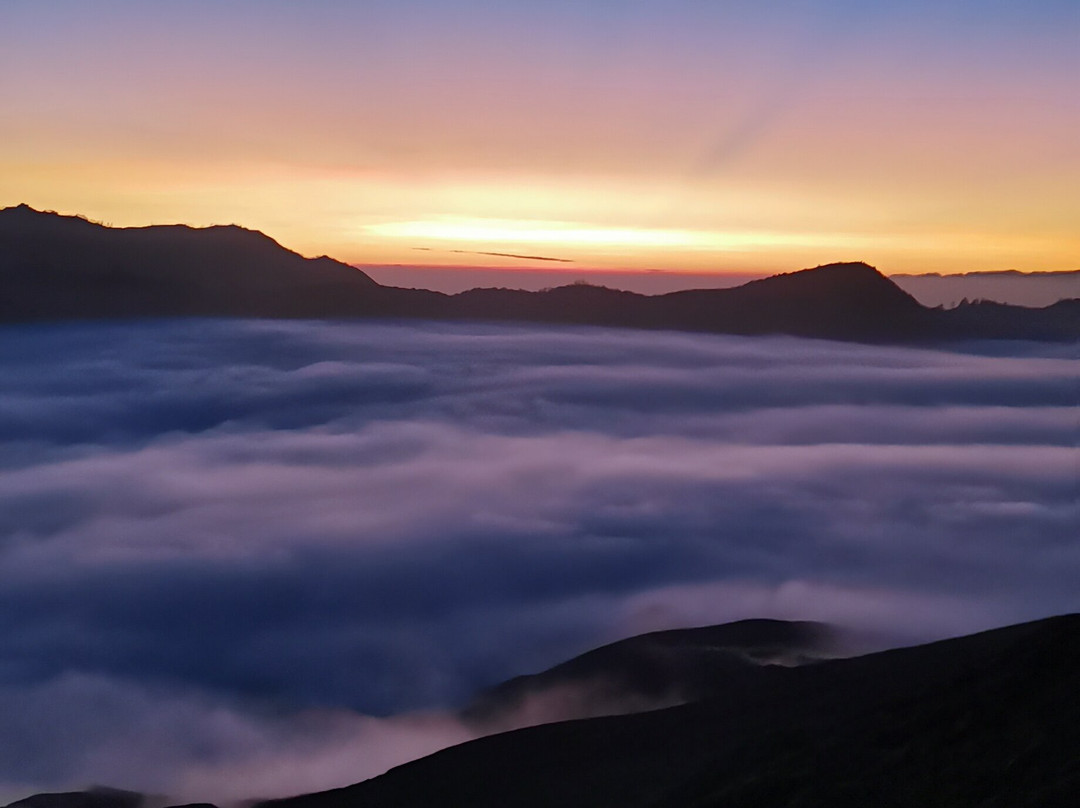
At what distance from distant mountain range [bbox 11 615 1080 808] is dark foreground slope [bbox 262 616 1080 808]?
58 mm

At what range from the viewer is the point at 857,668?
113 feet

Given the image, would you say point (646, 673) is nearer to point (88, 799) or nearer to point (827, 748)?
point (827, 748)

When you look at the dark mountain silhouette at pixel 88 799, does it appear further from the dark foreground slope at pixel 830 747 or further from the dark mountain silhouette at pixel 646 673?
the dark mountain silhouette at pixel 646 673

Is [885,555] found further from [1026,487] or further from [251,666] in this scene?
[251,666]

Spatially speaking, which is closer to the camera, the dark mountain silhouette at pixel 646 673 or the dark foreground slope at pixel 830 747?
the dark foreground slope at pixel 830 747

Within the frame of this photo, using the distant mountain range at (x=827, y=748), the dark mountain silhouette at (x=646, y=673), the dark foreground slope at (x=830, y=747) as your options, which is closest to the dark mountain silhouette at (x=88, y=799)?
the distant mountain range at (x=827, y=748)

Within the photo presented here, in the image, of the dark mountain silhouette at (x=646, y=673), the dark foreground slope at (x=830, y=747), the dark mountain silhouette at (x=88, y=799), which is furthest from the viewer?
the dark mountain silhouette at (x=646, y=673)

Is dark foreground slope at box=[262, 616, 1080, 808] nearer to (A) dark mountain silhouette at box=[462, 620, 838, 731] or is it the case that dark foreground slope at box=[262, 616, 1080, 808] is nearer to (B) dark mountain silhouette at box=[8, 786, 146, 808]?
(A) dark mountain silhouette at box=[462, 620, 838, 731]

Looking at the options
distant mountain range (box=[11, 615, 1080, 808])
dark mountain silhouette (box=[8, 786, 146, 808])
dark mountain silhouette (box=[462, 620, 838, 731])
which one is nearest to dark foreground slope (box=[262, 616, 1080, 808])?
distant mountain range (box=[11, 615, 1080, 808])

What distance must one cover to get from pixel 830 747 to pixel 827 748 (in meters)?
0.08

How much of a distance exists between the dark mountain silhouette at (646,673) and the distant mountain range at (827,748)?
663 centimetres

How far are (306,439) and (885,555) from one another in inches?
4471

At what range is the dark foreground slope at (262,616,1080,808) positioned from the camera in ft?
68.9

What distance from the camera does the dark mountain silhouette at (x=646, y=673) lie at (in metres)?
50.2
